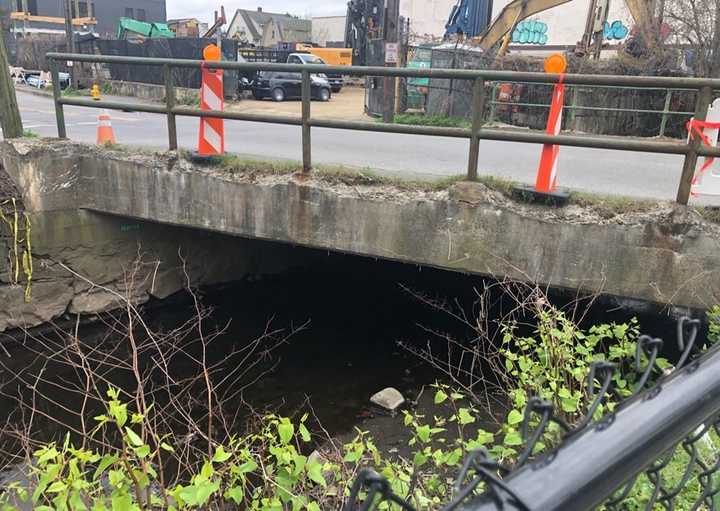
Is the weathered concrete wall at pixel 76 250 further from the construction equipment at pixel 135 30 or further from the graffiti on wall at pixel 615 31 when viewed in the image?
the graffiti on wall at pixel 615 31

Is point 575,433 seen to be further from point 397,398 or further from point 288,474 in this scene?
point 397,398

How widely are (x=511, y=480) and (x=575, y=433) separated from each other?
0.52 feet

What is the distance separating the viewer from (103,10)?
62.0 meters

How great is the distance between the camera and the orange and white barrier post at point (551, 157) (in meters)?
5.09

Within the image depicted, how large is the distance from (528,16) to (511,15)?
0.57m

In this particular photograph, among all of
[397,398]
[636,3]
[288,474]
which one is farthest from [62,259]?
[636,3]

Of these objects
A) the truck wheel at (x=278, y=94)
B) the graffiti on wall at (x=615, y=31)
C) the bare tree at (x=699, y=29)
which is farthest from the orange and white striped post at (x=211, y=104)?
the graffiti on wall at (x=615, y=31)

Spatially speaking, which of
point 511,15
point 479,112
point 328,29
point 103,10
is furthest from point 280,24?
point 479,112

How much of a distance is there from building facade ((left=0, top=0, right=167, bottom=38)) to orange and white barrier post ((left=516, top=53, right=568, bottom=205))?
5646 cm

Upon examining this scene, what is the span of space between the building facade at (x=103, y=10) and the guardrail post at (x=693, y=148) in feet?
189

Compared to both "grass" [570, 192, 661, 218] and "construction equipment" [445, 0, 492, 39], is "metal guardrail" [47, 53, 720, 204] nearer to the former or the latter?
"grass" [570, 192, 661, 218]

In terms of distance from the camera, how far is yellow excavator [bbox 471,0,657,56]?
48.1 ft

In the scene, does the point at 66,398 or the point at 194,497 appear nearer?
the point at 194,497

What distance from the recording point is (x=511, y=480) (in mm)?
791
